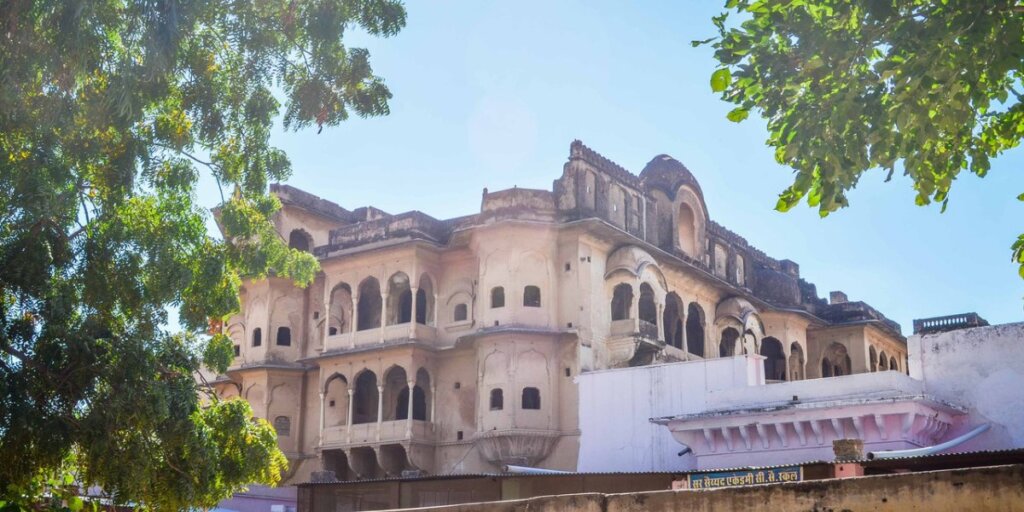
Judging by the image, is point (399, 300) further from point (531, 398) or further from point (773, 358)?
point (773, 358)

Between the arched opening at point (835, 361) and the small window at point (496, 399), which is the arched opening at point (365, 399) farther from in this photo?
the arched opening at point (835, 361)

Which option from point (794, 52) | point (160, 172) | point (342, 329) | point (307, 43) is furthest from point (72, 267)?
point (342, 329)

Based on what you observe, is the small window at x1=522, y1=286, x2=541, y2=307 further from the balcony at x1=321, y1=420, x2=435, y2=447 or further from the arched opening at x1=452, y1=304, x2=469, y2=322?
the balcony at x1=321, y1=420, x2=435, y2=447

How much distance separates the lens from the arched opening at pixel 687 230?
3156 centimetres

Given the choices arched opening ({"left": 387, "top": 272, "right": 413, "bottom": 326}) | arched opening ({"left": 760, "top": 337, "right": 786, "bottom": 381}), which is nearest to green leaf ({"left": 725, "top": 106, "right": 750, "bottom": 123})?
arched opening ({"left": 387, "top": 272, "right": 413, "bottom": 326})

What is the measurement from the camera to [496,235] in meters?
27.7

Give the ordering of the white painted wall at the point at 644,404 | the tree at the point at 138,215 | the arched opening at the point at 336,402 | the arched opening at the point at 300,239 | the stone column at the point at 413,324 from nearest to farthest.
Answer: the tree at the point at 138,215 < the white painted wall at the point at 644,404 < the stone column at the point at 413,324 < the arched opening at the point at 336,402 < the arched opening at the point at 300,239

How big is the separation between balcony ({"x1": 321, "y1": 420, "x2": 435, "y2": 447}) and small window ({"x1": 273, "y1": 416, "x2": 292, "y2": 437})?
2439 mm

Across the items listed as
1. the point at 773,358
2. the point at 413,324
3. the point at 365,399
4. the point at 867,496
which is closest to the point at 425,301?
the point at 413,324

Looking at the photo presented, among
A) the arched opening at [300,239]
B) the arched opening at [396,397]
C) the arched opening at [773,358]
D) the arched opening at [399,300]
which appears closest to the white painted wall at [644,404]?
the arched opening at [399,300]

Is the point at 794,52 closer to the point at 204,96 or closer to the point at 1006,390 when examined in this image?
the point at 204,96

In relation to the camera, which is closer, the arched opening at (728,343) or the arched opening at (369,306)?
the arched opening at (369,306)

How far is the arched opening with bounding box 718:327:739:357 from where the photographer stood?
32469 mm

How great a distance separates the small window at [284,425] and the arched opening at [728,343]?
→ 13.1 metres
